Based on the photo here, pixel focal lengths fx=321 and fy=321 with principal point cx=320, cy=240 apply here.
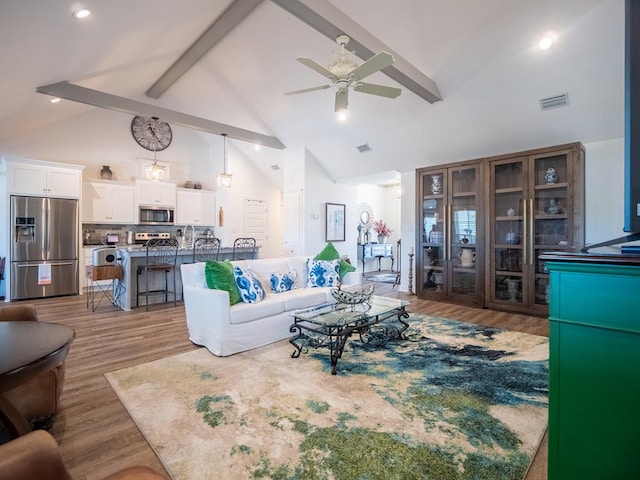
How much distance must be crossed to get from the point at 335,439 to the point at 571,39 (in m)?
4.50

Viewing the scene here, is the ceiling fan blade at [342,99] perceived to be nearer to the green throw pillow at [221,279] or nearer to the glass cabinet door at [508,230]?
the green throw pillow at [221,279]

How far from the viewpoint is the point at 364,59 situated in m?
4.04

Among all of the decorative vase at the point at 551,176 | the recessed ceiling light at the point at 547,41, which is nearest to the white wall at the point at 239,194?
the decorative vase at the point at 551,176

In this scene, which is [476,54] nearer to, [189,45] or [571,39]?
[571,39]

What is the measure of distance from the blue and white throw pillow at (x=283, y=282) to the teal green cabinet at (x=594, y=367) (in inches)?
125

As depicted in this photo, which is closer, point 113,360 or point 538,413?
point 538,413

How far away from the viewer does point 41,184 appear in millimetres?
5727

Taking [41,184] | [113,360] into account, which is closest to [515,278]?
[113,360]

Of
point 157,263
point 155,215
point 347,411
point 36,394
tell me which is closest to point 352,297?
point 347,411

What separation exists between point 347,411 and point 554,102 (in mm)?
4516

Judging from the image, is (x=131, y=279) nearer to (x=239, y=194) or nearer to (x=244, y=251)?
(x=244, y=251)

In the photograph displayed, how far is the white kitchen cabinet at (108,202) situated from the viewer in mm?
6645

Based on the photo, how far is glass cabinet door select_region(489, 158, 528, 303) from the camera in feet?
15.9

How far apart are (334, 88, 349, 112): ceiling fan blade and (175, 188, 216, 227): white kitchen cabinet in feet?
18.9
